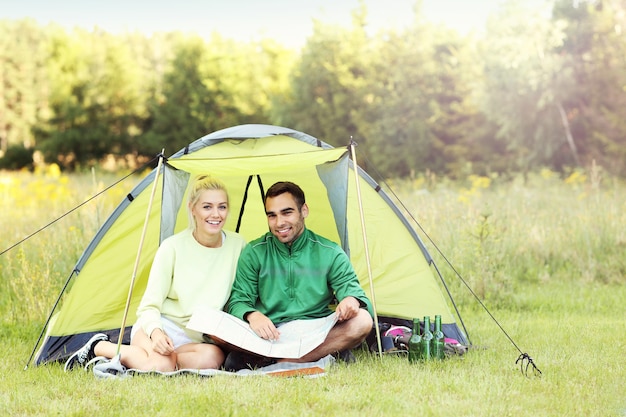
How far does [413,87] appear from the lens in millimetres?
24344

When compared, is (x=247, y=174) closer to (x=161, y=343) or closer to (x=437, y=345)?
(x=161, y=343)

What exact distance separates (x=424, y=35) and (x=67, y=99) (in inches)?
511

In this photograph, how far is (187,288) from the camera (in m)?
3.96

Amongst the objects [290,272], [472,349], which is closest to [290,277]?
[290,272]

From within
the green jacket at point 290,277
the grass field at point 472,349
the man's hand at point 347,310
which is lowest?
the grass field at point 472,349

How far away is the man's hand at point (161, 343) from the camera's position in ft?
12.0

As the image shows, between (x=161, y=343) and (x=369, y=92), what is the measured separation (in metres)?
22.4

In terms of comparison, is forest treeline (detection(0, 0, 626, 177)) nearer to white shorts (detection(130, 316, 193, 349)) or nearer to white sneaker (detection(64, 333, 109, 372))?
white shorts (detection(130, 316, 193, 349))

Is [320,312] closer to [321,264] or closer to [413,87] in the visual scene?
[321,264]

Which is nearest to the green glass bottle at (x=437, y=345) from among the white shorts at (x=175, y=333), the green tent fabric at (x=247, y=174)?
the green tent fabric at (x=247, y=174)

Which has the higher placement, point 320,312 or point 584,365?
point 320,312

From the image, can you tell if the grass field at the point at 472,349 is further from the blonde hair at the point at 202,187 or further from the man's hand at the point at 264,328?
the blonde hair at the point at 202,187

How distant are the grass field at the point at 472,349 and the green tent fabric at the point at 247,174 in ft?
0.97

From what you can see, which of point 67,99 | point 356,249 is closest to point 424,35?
point 67,99
